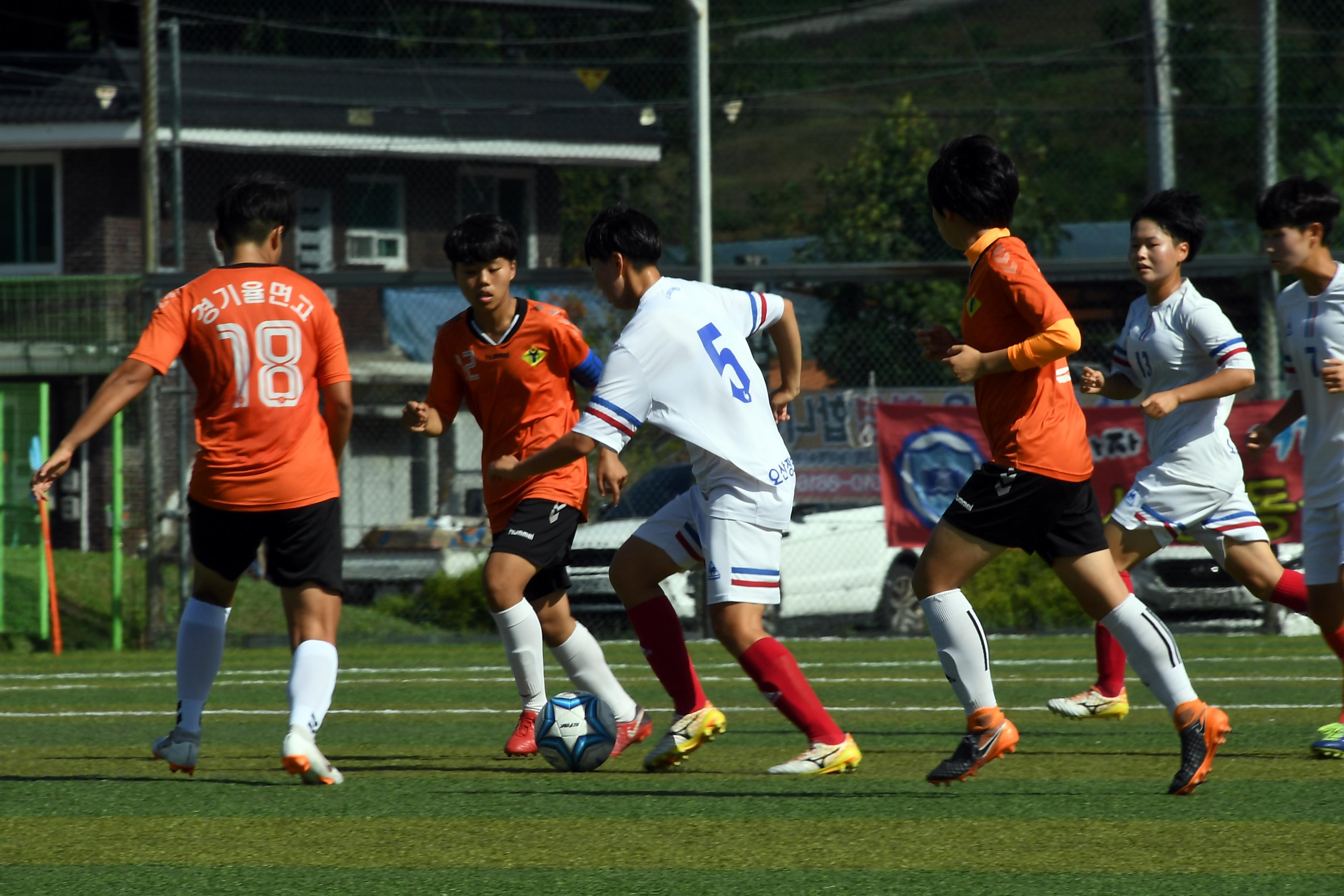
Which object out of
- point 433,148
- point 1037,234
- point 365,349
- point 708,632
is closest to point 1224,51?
point 1037,234

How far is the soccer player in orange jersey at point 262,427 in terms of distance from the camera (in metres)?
5.86

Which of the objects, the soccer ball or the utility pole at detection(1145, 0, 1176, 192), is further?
the utility pole at detection(1145, 0, 1176, 192)

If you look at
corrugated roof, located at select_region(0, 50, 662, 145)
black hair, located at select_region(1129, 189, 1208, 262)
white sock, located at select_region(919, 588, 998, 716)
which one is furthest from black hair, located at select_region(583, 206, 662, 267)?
corrugated roof, located at select_region(0, 50, 662, 145)

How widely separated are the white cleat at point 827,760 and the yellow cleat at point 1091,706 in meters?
1.76

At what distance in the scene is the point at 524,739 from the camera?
22.2 ft

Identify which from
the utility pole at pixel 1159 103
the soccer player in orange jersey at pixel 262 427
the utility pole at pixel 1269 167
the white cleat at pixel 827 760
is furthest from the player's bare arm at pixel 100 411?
the utility pole at pixel 1159 103

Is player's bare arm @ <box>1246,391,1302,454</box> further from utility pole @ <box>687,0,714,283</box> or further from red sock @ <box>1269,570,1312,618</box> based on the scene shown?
utility pole @ <box>687,0,714,283</box>

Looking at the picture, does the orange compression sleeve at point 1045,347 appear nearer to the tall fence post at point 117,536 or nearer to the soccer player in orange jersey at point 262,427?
the soccer player in orange jersey at point 262,427

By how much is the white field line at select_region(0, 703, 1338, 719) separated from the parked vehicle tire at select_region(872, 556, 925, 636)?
214 inches

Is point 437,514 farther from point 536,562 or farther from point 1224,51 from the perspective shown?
point 1224,51

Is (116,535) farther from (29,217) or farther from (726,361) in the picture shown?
(29,217)

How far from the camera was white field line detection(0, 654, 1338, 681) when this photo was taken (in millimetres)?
10539

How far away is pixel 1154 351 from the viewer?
717 cm

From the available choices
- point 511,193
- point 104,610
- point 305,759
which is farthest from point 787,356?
point 511,193
